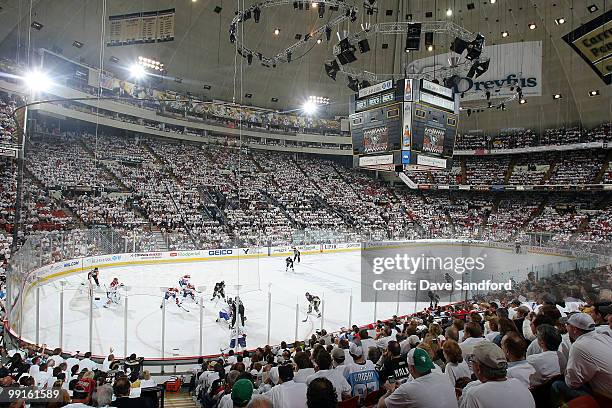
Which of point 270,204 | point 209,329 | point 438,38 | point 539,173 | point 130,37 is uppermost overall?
point 438,38

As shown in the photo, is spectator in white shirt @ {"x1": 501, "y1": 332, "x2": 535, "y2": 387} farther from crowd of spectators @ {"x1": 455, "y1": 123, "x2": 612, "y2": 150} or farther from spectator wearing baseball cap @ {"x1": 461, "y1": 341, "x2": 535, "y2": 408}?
crowd of spectators @ {"x1": 455, "y1": 123, "x2": 612, "y2": 150}

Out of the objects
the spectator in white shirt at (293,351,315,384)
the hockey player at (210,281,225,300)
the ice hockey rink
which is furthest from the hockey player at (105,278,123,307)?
the spectator in white shirt at (293,351,315,384)

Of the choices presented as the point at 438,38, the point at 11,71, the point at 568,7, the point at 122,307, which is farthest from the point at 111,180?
the point at 568,7

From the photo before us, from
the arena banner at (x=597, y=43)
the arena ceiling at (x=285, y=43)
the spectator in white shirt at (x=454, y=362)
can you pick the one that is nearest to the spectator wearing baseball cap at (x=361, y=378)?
the spectator in white shirt at (x=454, y=362)

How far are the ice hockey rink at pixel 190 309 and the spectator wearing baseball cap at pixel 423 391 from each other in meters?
8.03

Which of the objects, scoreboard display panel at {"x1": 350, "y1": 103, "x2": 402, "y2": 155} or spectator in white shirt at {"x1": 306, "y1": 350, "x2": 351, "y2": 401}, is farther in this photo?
scoreboard display panel at {"x1": 350, "y1": 103, "x2": 402, "y2": 155}

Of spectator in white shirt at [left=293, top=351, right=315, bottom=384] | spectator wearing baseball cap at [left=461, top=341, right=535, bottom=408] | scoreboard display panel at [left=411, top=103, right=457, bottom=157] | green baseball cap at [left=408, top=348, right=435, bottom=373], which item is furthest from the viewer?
scoreboard display panel at [left=411, top=103, right=457, bottom=157]

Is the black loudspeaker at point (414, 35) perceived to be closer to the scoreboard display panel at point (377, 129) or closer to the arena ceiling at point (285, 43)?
the scoreboard display panel at point (377, 129)

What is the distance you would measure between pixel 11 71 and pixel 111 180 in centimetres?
859

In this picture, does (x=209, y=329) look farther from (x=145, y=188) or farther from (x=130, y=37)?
(x=145, y=188)

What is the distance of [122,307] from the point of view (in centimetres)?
1490

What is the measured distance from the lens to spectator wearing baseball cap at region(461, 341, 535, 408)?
8.36 feet

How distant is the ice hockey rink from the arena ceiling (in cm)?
1454

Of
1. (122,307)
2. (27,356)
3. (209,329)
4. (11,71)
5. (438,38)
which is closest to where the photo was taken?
(27,356)
